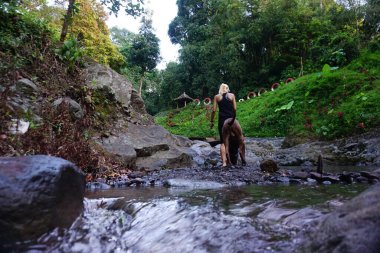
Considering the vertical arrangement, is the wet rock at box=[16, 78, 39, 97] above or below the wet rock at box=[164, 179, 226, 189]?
above

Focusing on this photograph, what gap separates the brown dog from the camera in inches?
323

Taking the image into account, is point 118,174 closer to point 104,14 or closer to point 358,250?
point 358,250

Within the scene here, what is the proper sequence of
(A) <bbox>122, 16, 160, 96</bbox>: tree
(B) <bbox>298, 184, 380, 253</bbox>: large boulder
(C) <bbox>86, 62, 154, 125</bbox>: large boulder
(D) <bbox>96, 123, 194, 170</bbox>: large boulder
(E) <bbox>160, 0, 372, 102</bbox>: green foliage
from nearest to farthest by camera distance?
1. (B) <bbox>298, 184, 380, 253</bbox>: large boulder
2. (D) <bbox>96, 123, 194, 170</bbox>: large boulder
3. (C) <bbox>86, 62, 154, 125</bbox>: large boulder
4. (E) <bbox>160, 0, 372, 102</bbox>: green foliage
5. (A) <bbox>122, 16, 160, 96</bbox>: tree

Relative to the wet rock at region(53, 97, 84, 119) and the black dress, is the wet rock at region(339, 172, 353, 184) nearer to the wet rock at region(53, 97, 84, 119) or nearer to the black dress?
the black dress

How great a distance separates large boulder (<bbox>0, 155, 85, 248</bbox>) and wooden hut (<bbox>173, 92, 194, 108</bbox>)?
1559 inches

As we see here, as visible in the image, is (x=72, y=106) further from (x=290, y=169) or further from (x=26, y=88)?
(x=290, y=169)

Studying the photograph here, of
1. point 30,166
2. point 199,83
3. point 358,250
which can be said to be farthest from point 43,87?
point 199,83

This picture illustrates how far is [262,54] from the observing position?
3784cm

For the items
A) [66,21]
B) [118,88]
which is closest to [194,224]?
[118,88]

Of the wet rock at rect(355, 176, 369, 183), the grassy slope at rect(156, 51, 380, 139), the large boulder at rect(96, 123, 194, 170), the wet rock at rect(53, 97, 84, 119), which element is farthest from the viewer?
the grassy slope at rect(156, 51, 380, 139)

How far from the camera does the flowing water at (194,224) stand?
107 inches

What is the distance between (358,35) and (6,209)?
25272 mm

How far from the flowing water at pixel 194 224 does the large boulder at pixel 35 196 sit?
14cm

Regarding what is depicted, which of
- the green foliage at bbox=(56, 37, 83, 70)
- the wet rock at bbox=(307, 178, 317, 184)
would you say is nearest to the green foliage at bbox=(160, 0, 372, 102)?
the green foliage at bbox=(56, 37, 83, 70)
